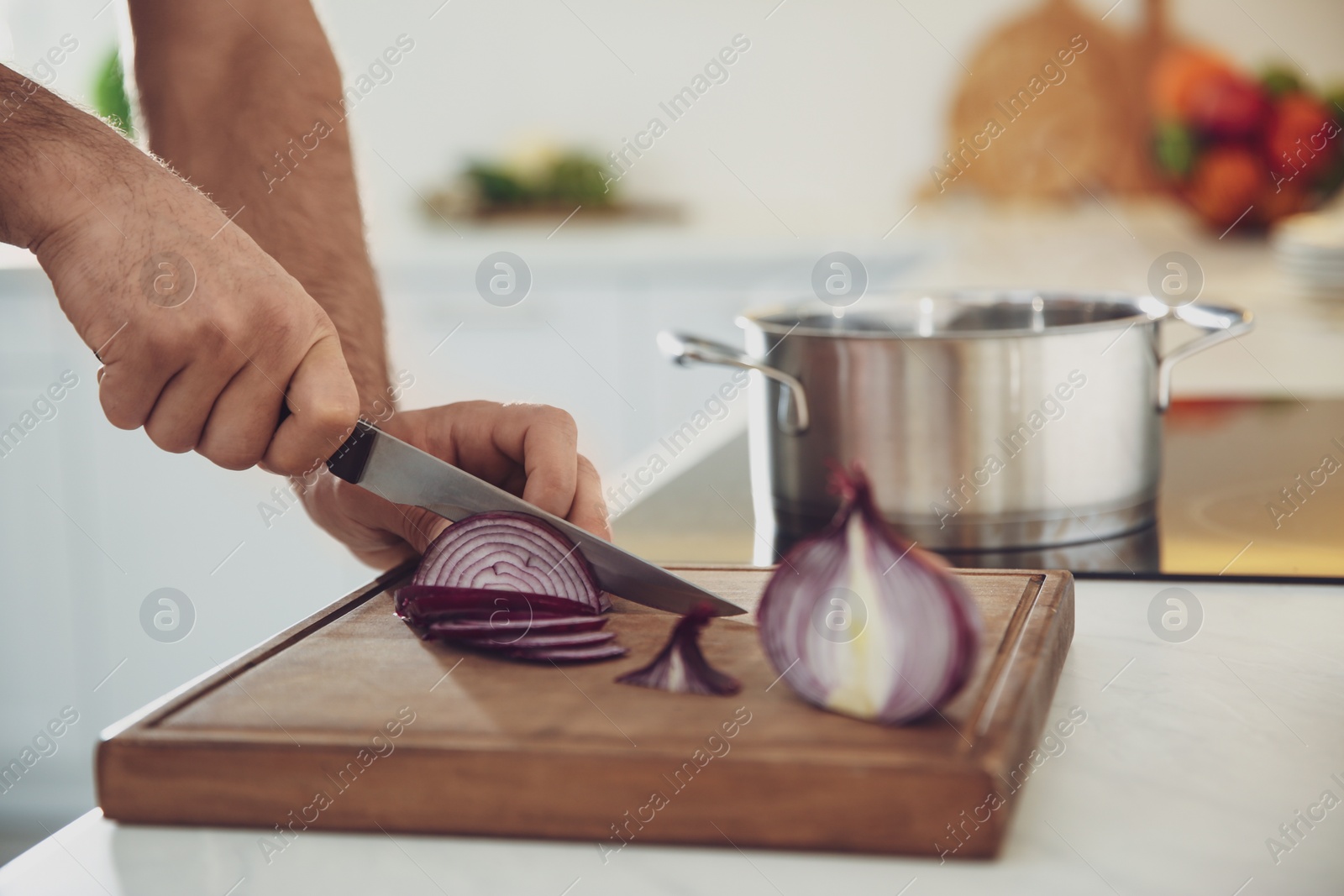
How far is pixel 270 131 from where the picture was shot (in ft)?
3.58

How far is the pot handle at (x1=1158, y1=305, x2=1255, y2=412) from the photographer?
3.16 ft

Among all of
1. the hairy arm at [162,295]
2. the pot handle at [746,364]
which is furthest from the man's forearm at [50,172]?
the pot handle at [746,364]

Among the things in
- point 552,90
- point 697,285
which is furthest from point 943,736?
point 552,90

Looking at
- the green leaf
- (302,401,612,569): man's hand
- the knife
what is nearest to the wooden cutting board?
the knife

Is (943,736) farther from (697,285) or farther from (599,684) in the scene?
(697,285)

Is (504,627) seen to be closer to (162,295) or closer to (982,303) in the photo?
(162,295)

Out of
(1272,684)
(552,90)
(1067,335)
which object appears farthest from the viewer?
(552,90)

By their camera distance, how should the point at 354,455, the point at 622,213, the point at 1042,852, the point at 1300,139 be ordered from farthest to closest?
the point at 622,213, the point at 1300,139, the point at 354,455, the point at 1042,852

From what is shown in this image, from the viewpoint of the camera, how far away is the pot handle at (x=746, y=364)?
0.93m

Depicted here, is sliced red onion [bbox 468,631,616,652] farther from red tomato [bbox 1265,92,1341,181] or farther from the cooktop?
red tomato [bbox 1265,92,1341,181]

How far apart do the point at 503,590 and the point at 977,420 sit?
14.1 inches

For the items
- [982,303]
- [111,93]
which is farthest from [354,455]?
[111,93]

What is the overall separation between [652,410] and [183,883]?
2422mm

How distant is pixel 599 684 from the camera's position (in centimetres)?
62
